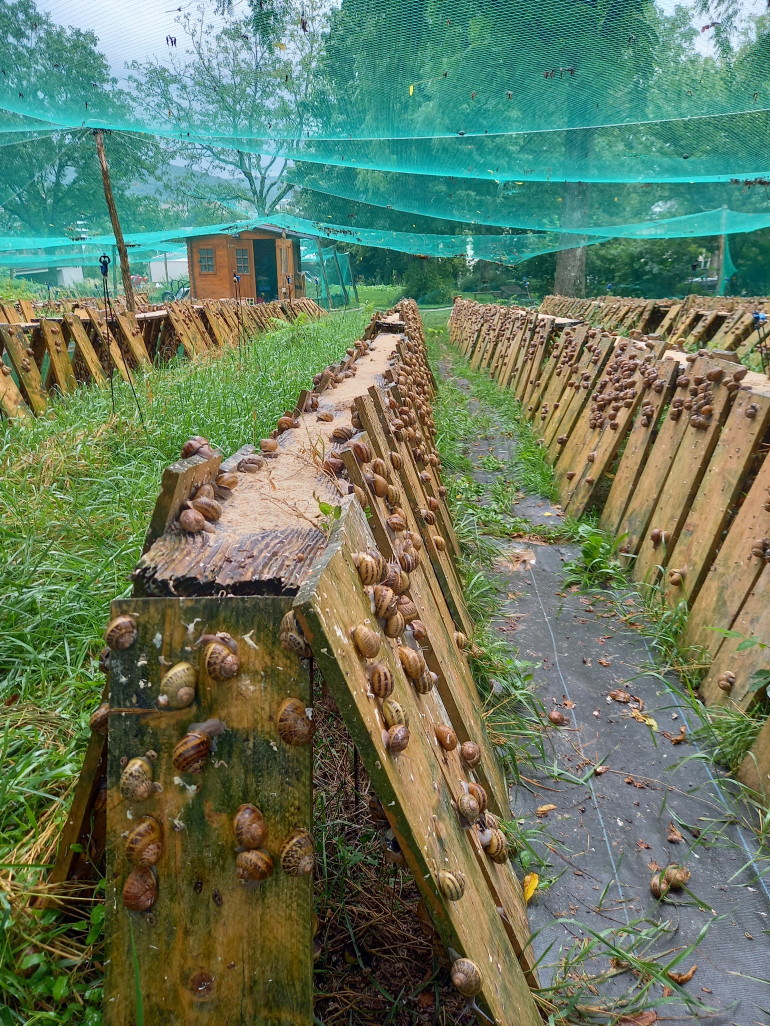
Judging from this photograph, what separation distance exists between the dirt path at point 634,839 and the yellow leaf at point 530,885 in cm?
2

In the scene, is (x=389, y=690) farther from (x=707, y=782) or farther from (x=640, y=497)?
(x=640, y=497)

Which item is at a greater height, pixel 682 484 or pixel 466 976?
pixel 466 976

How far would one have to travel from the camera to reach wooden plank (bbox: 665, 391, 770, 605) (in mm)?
2945

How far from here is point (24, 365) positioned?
6266 millimetres

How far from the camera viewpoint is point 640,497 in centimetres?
400

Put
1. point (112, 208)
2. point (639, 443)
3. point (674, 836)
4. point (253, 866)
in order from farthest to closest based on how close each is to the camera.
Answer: point (112, 208) → point (639, 443) → point (674, 836) → point (253, 866)

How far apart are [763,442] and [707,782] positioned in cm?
144

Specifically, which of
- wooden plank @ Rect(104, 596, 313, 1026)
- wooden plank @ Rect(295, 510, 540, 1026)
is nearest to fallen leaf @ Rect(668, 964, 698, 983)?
wooden plank @ Rect(295, 510, 540, 1026)

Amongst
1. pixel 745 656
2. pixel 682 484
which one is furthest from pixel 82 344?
pixel 745 656

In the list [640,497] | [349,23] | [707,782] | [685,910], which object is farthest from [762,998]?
[349,23]

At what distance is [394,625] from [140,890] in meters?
0.63

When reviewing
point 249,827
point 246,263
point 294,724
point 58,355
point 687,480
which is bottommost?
point 246,263

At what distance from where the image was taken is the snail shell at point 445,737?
1.54m

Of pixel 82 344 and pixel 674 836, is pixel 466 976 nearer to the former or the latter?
pixel 674 836
